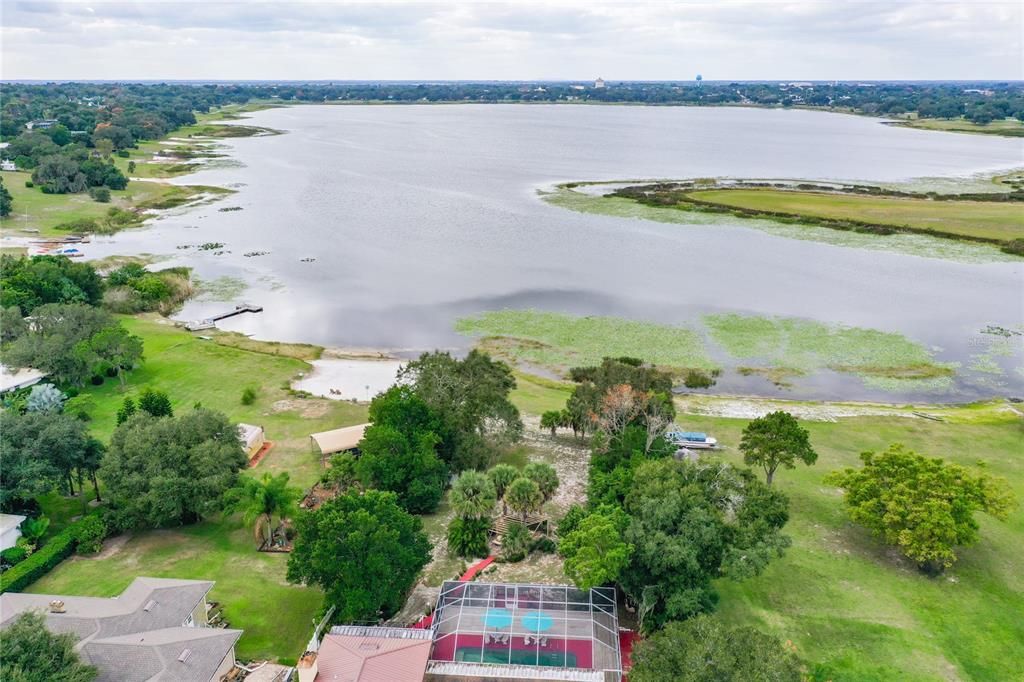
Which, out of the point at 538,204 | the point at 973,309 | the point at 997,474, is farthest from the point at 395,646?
the point at 538,204

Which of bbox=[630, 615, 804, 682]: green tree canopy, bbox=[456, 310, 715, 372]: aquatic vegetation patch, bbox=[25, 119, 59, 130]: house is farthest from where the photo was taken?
bbox=[25, 119, 59, 130]: house

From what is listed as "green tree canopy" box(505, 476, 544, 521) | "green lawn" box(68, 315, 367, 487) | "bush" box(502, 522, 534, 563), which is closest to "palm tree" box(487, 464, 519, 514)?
"green tree canopy" box(505, 476, 544, 521)

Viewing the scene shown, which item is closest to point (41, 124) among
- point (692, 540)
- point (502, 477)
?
point (502, 477)

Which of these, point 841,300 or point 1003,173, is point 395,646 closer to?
point 841,300

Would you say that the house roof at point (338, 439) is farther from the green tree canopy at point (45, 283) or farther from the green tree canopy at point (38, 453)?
the green tree canopy at point (45, 283)

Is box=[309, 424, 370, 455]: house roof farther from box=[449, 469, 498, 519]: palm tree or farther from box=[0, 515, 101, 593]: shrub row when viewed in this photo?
box=[0, 515, 101, 593]: shrub row
